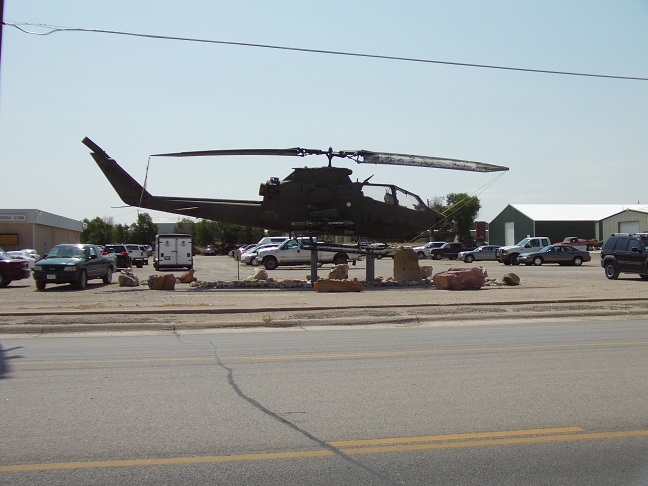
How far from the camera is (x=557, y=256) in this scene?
4425cm

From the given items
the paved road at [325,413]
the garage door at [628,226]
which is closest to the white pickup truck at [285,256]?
the paved road at [325,413]

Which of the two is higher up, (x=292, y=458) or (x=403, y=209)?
(x=403, y=209)

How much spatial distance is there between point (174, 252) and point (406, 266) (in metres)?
17.9

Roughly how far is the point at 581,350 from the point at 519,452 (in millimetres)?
5007

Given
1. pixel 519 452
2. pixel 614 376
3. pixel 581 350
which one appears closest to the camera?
pixel 519 452

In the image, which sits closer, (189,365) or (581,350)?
(189,365)

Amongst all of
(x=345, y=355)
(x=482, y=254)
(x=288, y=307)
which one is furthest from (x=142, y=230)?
(x=345, y=355)

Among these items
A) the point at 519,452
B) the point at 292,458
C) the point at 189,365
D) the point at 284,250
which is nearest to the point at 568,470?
the point at 519,452

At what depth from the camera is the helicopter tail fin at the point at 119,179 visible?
23281 mm

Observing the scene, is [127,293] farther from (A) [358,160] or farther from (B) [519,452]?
(B) [519,452]

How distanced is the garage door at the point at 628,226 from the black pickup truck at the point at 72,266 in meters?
52.6

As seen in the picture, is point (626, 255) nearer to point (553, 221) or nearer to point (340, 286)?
point (340, 286)

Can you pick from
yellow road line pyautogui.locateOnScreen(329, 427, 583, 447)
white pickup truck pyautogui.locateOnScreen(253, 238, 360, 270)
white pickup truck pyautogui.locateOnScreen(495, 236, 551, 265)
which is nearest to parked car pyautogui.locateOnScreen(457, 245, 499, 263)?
white pickup truck pyautogui.locateOnScreen(495, 236, 551, 265)

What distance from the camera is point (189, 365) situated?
862 centimetres
